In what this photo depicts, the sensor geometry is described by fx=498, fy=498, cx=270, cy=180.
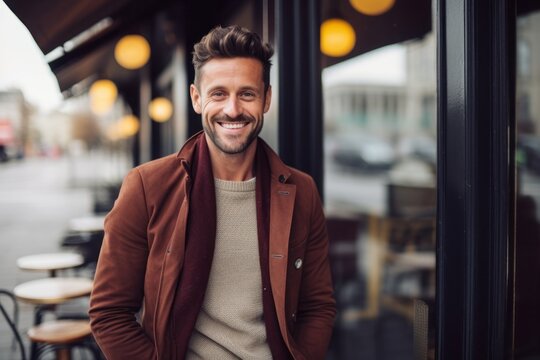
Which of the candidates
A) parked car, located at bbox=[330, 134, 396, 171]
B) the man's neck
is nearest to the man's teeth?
the man's neck

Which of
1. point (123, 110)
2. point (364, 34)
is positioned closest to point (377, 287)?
point (364, 34)

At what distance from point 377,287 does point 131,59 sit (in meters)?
3.60

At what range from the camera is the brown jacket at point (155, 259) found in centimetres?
150

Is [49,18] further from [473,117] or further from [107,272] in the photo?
[473,117]

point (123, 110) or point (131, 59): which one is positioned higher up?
point (123, 110)

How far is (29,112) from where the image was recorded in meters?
5.84

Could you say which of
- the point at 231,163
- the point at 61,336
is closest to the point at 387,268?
the point at 61,336

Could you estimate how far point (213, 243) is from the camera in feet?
5.15

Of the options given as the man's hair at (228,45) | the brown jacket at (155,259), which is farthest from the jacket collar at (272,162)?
the man's hair at (228,45)

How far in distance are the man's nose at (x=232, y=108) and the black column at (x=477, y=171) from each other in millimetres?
684

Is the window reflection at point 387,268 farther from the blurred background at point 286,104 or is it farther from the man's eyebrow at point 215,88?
the man's eyebrow at point 215,88

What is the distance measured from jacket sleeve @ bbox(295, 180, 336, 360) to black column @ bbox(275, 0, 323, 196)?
104cm

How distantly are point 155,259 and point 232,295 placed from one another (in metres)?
0.27

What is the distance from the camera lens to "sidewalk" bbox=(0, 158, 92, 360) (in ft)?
20.5
